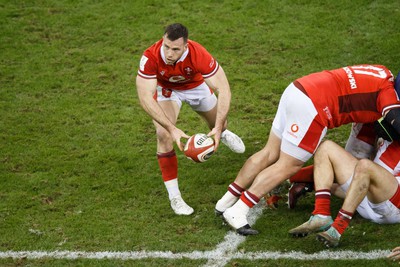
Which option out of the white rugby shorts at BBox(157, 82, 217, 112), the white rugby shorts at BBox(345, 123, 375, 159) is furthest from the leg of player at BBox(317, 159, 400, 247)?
the white rugby shorts at BBox(157, 82, 217, 112)

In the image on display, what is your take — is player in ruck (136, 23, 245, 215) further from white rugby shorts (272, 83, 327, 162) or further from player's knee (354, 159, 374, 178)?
player's knee (354, 159, 374, 178)

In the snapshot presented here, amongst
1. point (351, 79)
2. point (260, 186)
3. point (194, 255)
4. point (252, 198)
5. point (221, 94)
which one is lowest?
point (194, 255)

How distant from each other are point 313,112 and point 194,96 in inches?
72.7

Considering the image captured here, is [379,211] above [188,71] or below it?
below

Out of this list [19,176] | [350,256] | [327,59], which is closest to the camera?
[350,256]

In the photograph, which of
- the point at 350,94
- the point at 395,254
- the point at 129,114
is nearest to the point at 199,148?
the point at 350,94

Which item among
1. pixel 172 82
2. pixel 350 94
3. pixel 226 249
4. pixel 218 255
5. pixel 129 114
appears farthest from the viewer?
pixel 129 114

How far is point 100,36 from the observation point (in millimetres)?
12961

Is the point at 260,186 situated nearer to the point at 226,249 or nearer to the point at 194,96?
the point at 226,249

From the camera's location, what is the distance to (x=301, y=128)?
758 cm

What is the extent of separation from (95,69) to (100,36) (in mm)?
1051

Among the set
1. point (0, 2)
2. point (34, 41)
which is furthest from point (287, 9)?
point (0, 2)

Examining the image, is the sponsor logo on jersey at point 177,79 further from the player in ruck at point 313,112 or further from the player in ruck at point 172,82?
the player in ruck at point 313,112

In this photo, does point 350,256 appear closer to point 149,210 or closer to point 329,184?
point 329,184
